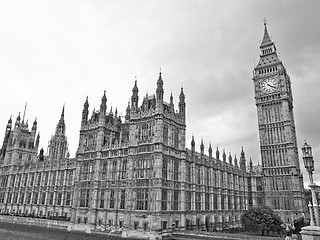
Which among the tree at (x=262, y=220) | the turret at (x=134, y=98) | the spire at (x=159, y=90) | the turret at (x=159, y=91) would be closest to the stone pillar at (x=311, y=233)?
the tree at (x=262, y=220)

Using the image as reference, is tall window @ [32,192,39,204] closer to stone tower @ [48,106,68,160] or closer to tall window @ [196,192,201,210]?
stone tower @ [48,106,68,160]

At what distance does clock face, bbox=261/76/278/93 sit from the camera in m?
92.9

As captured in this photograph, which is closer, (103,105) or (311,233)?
(311,233)

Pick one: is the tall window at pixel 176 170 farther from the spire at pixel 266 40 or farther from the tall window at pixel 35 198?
the spire at pixel 266 40

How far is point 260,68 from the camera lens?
98.2m

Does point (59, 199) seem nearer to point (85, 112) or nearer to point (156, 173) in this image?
point (85, 112)

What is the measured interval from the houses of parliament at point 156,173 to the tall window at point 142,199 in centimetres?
18

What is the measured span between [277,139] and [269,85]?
19.9 meters

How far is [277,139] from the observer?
289ft

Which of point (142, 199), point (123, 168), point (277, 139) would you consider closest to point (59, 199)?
point (123, 168)

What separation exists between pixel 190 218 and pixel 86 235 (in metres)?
21.0

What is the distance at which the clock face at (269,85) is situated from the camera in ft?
305

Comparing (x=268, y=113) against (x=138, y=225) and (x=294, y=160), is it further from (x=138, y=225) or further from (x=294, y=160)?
(x=138, y=225)

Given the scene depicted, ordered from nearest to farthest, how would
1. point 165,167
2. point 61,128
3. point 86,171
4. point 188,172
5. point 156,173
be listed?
1. point 156,173
2. point 165,167
3. point 188,172
4. point 86,171
5. point 61,128
